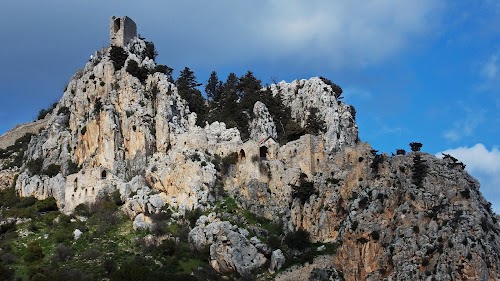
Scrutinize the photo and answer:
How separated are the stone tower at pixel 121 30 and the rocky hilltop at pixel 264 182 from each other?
0.96 meters

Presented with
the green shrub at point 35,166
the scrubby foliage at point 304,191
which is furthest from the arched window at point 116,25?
the scrubby foliage at point 304,191

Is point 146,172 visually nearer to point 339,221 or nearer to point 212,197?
point 212,197

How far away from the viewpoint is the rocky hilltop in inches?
2253

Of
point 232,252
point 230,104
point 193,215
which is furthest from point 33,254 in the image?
point 230,104

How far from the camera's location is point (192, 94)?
89.2 meters

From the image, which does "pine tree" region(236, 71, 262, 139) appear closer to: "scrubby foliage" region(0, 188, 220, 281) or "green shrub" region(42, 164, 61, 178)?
"scrubby foliage" region(0, 188, 220, 281)

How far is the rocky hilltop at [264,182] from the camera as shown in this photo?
188 ft

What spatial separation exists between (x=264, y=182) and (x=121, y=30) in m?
32.2

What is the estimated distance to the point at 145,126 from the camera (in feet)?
251

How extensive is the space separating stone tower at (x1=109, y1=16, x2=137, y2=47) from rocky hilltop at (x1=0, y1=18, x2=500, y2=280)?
96cm

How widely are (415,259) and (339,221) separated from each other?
10.2 metres

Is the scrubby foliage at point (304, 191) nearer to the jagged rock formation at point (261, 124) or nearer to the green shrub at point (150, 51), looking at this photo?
the jagged rock formation at point (261, 124)

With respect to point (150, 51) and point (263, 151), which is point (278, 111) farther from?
point (150, 51)

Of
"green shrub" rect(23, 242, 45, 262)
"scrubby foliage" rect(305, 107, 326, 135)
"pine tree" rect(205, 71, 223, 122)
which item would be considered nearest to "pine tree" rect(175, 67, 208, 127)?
"pine tree" rect(205, 71, 223, 122)
